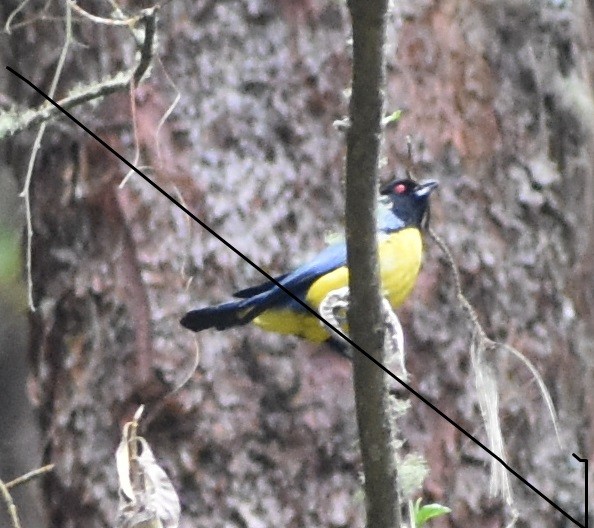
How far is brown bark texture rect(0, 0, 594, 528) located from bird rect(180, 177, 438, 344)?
0.31 ft

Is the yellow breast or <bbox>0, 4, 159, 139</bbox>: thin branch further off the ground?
<bbox>0, 4, 159, 139</bbox>: thin branch

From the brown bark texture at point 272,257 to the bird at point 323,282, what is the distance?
0.31 feet

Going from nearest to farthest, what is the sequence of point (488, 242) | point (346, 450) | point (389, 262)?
point (389, 262) → point (346, 450) → point (488, 242)

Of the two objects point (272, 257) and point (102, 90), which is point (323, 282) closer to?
point (272, 257)

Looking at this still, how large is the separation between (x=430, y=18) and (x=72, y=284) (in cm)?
106

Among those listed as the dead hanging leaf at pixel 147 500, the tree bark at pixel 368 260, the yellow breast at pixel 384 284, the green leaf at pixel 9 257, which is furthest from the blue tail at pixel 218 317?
the green leaf at pixel 9 257

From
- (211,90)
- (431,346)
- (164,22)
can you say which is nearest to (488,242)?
(431,346)

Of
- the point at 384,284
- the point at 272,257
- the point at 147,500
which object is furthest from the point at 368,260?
the point at 272,257

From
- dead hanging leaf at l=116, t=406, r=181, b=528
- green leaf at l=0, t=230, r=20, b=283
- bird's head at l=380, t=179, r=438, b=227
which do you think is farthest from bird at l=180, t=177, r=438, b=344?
green leaf at l=0, t=230, r=20, b=283

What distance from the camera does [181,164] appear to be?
2619 millimetres

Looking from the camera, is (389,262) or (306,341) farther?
(306,341)

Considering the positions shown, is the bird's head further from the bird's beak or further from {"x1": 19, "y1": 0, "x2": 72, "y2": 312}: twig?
{"x1": 19, "y1": 0, "x2": 72, "y2": 312}: twig

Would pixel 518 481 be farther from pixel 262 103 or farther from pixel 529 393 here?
pixel 262 103

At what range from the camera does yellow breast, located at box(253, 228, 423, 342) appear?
7.93 ft
